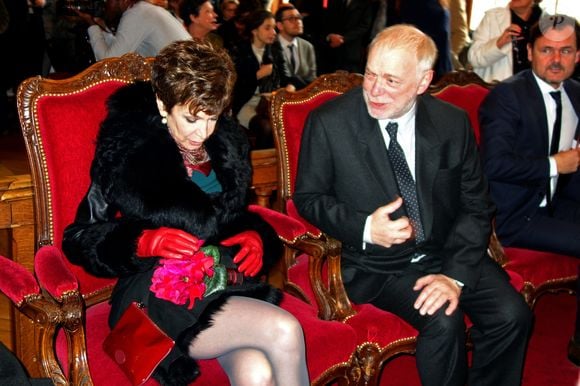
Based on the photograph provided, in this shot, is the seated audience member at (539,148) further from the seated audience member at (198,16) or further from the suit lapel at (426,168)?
the seated audience member at (198,16)

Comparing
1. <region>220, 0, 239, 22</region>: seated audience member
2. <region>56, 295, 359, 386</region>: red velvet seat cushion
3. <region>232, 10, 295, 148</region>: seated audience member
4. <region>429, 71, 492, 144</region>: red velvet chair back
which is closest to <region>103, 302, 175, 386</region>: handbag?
<region>56, 295, 359, 386</region>: red velvet seat cushion

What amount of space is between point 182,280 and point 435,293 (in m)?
0.78

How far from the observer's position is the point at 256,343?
1.96 meters

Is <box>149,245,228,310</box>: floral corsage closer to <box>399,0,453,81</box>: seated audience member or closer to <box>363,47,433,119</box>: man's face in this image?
<box>363,47,433,119</box>: man's face

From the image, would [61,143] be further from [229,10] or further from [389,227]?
[229,10]

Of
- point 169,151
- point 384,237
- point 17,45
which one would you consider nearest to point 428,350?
point 384,237

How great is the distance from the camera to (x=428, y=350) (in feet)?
7.32

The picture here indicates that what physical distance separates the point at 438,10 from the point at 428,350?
285 cm

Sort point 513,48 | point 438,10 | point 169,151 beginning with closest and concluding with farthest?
point 169,151 < point 513,48 < point 438,10

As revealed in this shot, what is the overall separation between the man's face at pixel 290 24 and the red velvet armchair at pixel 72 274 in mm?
2873

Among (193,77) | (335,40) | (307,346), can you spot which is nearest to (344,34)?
(335,40)

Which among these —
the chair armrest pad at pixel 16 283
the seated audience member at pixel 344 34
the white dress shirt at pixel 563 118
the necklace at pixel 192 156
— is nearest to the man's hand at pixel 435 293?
the necklace at pixel 192 156

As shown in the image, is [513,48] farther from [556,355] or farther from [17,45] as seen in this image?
[17,45]

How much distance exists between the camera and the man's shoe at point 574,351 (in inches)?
116
